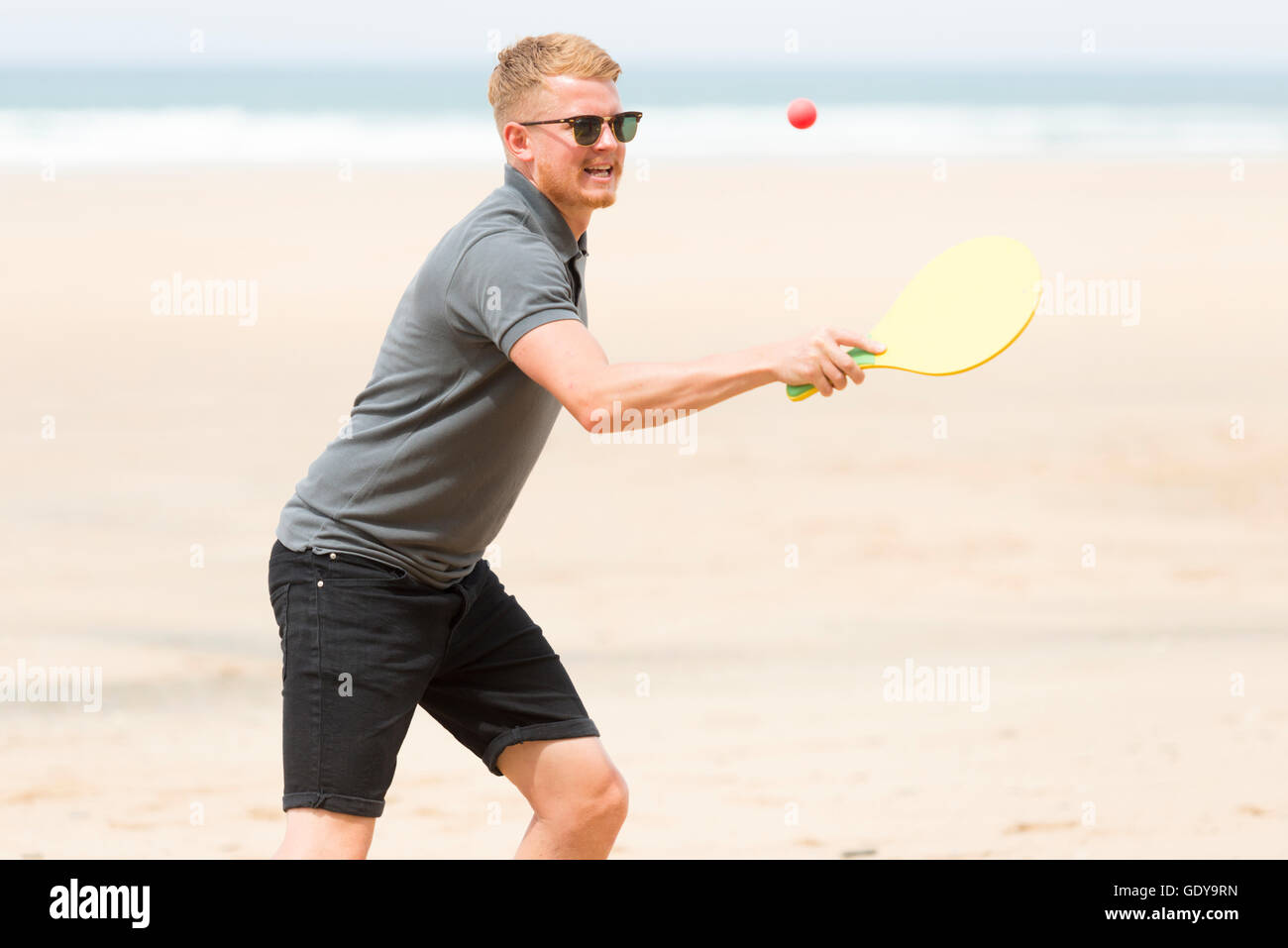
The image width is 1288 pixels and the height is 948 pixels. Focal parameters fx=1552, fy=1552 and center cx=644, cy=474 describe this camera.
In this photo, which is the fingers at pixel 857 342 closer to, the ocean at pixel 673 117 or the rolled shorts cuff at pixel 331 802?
the rolled shorts cuff at pixel 331 802

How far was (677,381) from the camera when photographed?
2.81m

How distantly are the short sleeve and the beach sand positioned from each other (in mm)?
2266

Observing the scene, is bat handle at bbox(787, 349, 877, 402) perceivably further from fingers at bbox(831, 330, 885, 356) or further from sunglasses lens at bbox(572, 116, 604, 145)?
sunglasses lens at bbox(572, 116, 604, 145)

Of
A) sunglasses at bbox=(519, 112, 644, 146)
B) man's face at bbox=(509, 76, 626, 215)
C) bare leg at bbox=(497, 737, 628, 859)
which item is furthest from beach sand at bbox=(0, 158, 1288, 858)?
sunglasses at bbox=(519, 112, 644, 146)

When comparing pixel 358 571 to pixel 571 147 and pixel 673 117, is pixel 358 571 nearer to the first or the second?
pixel 571 147

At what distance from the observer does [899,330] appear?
10.4 ft

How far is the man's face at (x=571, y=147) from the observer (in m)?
3.31

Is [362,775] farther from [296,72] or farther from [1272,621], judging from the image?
[296,72]

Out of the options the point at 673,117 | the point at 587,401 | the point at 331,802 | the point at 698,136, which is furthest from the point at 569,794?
the point at 673,117

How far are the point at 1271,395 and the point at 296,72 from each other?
40.0m

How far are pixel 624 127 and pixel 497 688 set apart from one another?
1297 mm

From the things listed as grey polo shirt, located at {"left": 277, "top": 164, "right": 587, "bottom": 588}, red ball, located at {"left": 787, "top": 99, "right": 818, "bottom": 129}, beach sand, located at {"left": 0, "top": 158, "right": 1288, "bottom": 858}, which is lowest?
beach sand, located at {"left": 0, "top": 158, "right": 1288, "bottom": 858}

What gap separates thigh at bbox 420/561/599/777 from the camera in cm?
355

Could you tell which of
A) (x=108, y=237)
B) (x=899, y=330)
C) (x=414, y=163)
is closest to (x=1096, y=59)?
(x=414, y=163)
